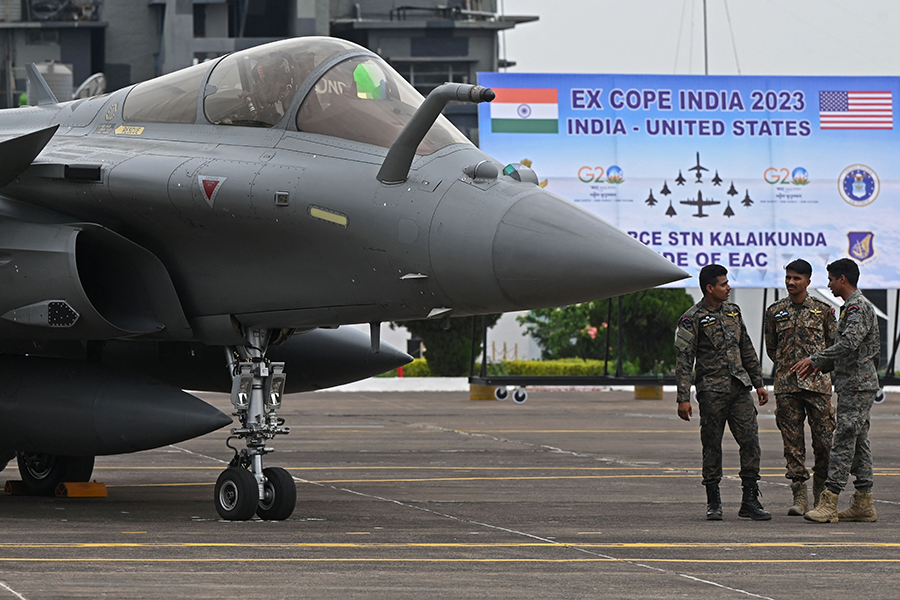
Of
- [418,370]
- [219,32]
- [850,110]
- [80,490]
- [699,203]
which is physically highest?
[219,32]

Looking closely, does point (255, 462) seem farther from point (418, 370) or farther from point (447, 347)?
point (418, 370)

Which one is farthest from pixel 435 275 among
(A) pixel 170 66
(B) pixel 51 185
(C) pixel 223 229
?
(A) pixel 170 66

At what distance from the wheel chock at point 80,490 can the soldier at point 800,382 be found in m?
6.43

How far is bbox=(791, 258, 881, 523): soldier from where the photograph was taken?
10828 mm

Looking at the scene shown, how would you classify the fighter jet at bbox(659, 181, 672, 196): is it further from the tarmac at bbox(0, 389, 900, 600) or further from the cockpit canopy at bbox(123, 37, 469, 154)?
the cockpit canopy at bbox(123, 37, 469, 154)

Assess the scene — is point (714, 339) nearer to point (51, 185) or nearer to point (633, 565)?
point (633, 565)

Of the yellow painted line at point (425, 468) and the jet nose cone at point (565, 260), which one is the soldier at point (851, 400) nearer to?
the jet nose cone at point (565, 260)

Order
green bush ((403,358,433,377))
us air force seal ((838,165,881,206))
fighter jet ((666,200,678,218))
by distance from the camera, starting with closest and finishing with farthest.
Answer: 1. fighter jet ((666,200,678,218))
2. us air force seal ((838,165,881,206))
3. green bush ((403,358,433,377))

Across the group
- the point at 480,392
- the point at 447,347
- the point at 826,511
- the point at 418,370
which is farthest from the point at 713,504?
the point at 418,370

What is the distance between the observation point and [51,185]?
1097cm

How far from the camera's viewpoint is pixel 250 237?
34.4 ft

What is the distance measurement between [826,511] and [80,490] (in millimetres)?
6956

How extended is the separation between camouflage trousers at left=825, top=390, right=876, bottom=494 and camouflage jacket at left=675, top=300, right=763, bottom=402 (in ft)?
2.40

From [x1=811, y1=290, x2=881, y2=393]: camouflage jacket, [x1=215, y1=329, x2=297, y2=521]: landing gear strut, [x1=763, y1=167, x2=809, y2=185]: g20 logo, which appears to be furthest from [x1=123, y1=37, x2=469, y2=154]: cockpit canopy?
[x1=763, y1=167, x2=809, y2=185]: g20 logo
